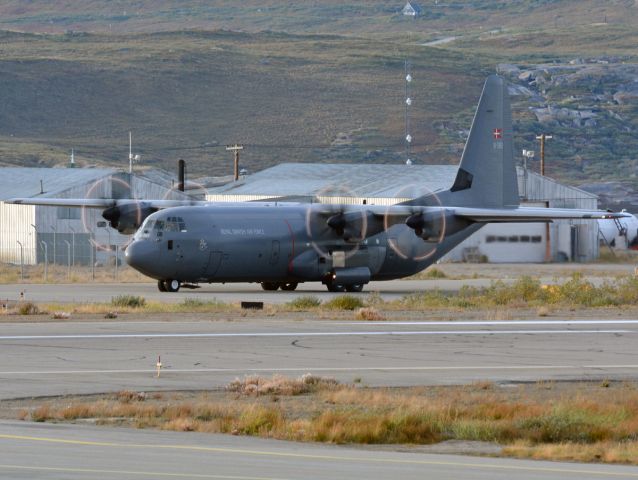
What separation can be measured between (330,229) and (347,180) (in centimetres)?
3600

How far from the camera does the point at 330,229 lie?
51.1 metres

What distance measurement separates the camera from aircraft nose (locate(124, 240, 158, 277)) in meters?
46.9

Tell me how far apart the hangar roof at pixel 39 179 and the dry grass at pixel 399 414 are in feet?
185

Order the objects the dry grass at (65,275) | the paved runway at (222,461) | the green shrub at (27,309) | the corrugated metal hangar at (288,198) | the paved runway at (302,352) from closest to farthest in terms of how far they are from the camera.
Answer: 1. the paved runway at (222,461)
2. the paved runway at (302,352)
3. the green shrub at (27,309)
4. the dry grass at (65,275)
5. the corrugated metal hangar at (288,198)

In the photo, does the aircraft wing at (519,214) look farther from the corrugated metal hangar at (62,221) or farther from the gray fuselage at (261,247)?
the corrugated metal hangar at (62,221)

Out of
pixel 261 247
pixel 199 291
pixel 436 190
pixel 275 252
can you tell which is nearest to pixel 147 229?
pixel 261 247

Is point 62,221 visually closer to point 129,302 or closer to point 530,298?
point 129,302

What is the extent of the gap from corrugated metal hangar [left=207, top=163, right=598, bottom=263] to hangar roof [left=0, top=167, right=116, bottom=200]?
34.7ft

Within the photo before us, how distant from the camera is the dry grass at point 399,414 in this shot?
17.2 meters

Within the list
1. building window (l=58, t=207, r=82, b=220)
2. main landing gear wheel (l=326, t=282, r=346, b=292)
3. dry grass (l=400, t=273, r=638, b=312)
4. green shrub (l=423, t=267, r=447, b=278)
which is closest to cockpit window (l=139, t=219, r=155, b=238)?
main landing gear wheel (l=326, t=282, r=346, b=292)

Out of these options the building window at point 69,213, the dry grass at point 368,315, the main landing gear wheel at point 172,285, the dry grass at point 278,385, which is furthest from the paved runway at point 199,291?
the dry grass at point 278,385

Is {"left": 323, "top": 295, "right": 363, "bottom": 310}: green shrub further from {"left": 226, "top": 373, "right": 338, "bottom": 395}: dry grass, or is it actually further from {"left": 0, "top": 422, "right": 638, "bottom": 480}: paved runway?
{"left": 0, "top": 422, "right": 638, "bottom": 480}: paved runway

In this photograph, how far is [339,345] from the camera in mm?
30203

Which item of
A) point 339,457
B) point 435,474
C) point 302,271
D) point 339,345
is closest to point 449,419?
point 339,457
